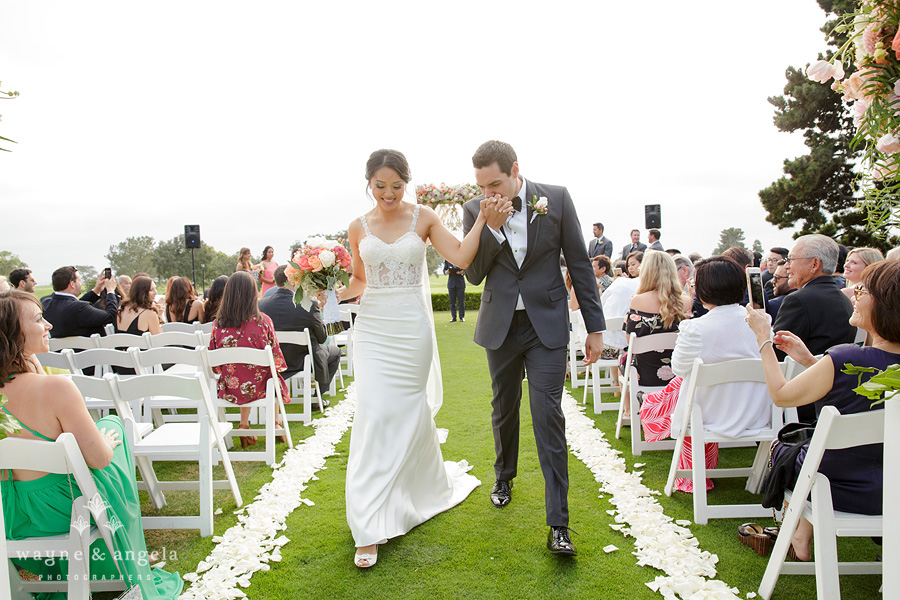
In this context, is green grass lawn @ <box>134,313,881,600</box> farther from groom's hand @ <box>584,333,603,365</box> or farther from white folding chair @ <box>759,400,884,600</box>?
groom's hand @ <box>584,333,603,365</box>

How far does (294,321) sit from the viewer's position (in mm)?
6996

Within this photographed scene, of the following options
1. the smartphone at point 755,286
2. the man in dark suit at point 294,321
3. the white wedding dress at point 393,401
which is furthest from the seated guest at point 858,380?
the man in dark suit at point 294,321

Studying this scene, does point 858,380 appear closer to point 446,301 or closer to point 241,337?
point 241,337

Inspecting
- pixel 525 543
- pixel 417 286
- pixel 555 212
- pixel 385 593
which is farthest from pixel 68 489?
pixel 555 212

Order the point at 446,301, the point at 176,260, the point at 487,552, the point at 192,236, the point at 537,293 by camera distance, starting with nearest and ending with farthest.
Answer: the point at 487,552 < the point at 537,293 < the point at 192,236 < the point at 176,260 < the point at 446,301

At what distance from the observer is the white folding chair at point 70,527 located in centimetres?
242

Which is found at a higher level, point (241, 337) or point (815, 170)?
point (815, 170)

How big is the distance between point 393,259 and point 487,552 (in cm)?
188

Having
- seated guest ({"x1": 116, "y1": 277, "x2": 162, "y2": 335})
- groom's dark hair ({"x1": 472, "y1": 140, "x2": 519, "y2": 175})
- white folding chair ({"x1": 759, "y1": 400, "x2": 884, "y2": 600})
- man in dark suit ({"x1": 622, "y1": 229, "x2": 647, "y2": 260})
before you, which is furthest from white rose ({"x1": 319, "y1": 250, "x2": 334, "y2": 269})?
man in dark suit ({"x1": 622, "y1": 229, "x2": 647, "y2": 260})

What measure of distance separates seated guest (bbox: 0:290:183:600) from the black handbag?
3150 mm

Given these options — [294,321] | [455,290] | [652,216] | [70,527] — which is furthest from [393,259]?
[652,216]

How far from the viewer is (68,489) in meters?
2.72

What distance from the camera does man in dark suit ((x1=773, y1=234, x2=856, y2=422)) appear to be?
4234 millimetres

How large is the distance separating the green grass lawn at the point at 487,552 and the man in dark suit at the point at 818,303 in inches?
48.9
